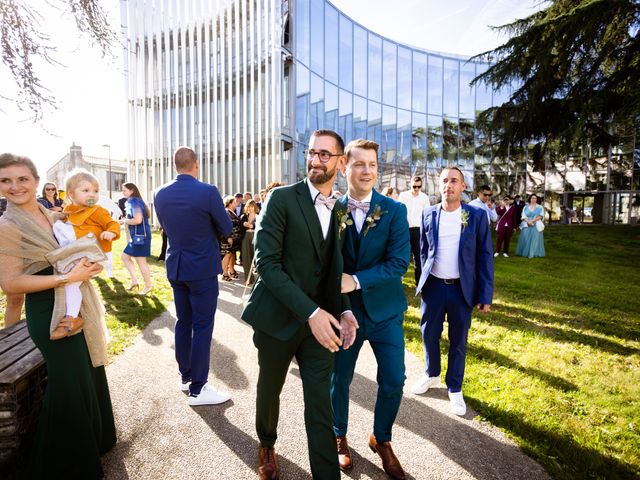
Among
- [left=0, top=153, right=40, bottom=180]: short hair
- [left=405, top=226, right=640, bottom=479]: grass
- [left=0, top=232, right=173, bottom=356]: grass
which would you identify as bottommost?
[left=405, top=226, right=640, bottom=479]: grass

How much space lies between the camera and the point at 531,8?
1667 centimetres

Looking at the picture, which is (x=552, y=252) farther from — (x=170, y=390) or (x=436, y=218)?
(x=170, y=390)

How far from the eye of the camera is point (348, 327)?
7.13ft

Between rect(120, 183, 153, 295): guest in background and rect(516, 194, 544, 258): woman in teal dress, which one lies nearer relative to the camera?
rect(120, 183, 153, 295): guest in background

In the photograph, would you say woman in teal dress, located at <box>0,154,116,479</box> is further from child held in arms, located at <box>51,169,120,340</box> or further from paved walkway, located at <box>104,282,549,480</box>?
paved walkway, located at <box>104,282,549,480</box>

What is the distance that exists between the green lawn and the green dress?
8.83 feet

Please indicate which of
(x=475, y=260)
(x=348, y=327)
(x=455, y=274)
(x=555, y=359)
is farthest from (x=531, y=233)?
(x=348, y=327)

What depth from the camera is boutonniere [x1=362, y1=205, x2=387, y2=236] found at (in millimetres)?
2562

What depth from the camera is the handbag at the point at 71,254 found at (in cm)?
220

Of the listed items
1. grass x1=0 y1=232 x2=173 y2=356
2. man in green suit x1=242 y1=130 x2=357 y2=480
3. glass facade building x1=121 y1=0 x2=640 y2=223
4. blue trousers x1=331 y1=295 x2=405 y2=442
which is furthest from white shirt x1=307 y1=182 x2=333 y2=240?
glass facade building x1=121 y1=0 x2=640 y2=223

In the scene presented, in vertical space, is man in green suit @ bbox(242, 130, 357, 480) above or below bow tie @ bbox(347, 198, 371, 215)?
below

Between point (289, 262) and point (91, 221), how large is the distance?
175 cm

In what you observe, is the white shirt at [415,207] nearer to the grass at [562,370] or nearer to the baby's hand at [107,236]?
the grass at [562,370]

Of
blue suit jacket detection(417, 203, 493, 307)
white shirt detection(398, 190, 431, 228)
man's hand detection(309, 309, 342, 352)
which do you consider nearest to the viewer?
man's hand detection(309, 309, 342, 352)
